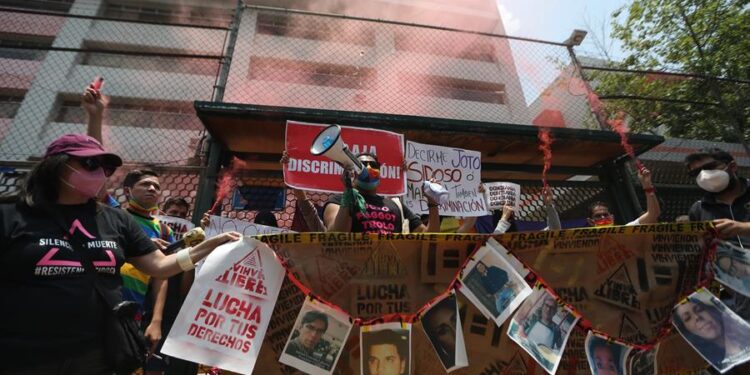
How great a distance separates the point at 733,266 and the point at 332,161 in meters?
3.28

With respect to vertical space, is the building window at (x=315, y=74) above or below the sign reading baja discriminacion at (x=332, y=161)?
above

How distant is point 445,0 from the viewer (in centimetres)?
2469

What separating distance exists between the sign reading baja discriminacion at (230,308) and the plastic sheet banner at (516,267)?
11cm

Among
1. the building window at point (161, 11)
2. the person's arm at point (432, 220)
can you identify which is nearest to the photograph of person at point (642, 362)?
the person's arm at point (432, 220)

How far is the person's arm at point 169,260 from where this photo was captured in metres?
1.87

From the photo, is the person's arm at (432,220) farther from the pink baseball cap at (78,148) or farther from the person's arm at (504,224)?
the pink baseball cap at (78,148)

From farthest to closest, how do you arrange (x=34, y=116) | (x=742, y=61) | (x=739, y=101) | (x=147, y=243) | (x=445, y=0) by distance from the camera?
(x=445, y=0) < (x=34, y=116) < (x=742, y=61) < (x=739, y=101) < (x=147, y=243)

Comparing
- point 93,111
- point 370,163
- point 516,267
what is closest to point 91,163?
point 93,111

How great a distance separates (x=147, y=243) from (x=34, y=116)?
19.9 m

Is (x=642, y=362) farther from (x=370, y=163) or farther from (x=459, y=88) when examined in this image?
(x=459, y=88)

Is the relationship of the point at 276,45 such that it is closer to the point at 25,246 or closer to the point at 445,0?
the point at 445,0

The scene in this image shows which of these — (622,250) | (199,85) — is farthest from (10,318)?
(199,85)

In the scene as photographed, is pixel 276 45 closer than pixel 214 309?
No

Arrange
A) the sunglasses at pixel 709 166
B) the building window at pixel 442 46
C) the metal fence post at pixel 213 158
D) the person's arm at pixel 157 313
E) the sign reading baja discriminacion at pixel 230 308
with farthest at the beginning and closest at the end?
the building window at pixel 442 46, the metal fence post at pixel 213 158, the sunglasses at pixel 709 166, the person's arm at pixel 157 313, the sign reading baja discriminacion at pixel 230 308
